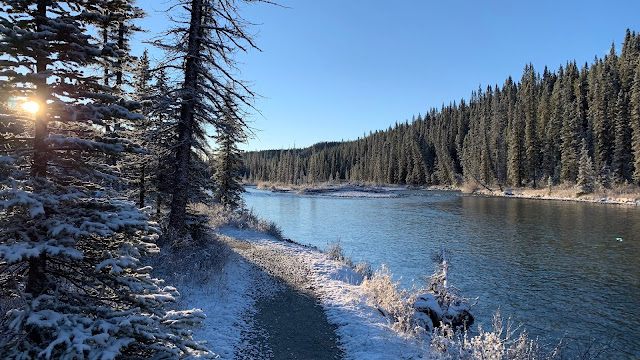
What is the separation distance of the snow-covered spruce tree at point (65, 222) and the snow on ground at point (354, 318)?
3.87 meters

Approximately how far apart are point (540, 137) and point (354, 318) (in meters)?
84.8

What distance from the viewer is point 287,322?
7266 mm

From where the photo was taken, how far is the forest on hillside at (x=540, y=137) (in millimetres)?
56281

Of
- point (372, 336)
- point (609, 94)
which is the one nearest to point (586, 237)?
point (372, 336)

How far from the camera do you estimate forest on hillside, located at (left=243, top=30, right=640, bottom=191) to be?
56.3 metres

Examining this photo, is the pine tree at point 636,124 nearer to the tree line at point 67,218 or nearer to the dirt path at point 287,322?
the dirt path at point 287,322

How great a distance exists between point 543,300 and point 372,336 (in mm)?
8518

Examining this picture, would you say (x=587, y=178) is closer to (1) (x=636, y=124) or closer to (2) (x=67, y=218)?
Answer: (1) (x=636, y=124)

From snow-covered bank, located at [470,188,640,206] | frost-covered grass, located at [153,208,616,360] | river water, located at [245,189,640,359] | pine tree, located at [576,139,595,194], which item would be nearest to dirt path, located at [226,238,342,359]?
frost-covered grass, located at [153,208,616,360]

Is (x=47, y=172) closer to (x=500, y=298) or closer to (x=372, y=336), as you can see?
(x=372, y=336)

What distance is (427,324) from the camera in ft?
27.2

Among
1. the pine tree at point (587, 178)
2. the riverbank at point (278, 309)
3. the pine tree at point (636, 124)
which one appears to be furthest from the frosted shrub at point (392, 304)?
the pine tree at point (636, 124)

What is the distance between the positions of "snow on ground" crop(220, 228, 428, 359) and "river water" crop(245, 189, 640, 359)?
10.3 ft

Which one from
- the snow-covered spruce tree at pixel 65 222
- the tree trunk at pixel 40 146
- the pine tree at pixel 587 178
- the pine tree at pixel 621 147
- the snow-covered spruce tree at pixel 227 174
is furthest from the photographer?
the pine tree at pixel 621 147
